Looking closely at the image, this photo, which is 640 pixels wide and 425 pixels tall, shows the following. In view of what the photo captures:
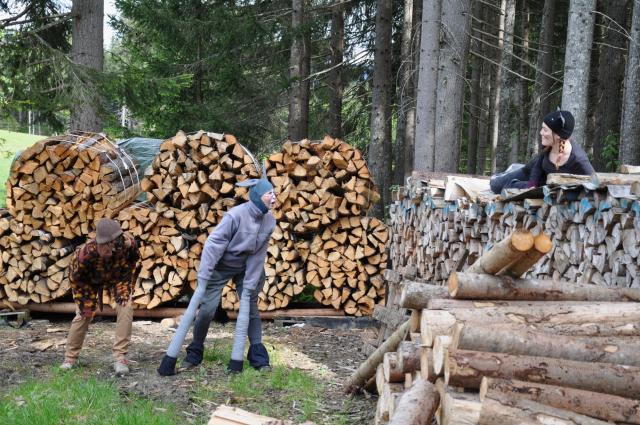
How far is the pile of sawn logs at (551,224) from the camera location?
14.5 ft

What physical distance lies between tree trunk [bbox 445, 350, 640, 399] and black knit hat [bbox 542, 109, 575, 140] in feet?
9.96

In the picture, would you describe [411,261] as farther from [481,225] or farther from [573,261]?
[573,261]

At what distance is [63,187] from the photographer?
9906mm

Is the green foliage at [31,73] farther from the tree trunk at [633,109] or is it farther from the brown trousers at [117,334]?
the tree trunk at [633,109]

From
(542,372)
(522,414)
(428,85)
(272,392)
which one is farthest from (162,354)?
(428,85)

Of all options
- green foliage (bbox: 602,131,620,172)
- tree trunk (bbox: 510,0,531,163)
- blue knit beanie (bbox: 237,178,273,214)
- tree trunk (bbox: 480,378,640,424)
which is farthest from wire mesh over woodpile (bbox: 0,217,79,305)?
tree trunk (bbox: 510,0,531,163)

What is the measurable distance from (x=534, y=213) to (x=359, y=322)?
16.2ft

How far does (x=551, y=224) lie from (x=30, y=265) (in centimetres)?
748

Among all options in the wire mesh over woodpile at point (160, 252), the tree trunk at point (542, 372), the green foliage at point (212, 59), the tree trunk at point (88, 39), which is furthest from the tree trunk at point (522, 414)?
the green foliage at point (212, 59)

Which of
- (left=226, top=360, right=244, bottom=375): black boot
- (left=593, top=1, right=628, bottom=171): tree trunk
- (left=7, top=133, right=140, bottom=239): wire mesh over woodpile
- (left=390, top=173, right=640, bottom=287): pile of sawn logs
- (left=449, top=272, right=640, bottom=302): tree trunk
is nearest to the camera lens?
(left=449, top=272, right=640, bottom=302): tree trunk

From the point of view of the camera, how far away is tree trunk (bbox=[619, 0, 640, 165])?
474 inches

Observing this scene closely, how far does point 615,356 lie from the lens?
11.7 feet

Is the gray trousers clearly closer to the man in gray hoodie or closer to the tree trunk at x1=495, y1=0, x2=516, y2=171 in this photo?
the man in gray hoodie

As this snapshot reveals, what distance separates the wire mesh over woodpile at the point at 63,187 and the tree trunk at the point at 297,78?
22.1ft
